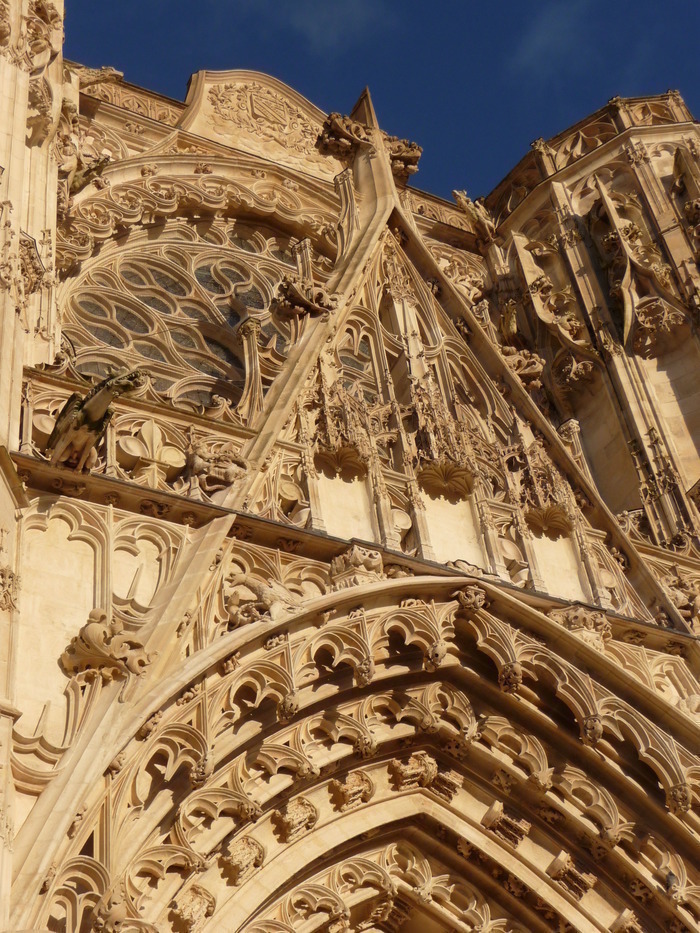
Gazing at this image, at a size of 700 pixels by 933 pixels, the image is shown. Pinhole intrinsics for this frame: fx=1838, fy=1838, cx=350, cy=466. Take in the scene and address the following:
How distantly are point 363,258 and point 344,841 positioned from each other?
633 cm

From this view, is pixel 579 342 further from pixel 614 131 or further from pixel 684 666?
pixel 684 666

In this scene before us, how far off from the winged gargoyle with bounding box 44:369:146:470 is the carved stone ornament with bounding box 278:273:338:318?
414 cm

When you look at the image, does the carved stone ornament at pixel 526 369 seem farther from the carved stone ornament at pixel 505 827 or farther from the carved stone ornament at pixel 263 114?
the carved stone ornament at pixel 263 114

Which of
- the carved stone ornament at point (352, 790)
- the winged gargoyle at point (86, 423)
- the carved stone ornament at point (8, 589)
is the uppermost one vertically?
the winged gargoyle at point (86, 423)

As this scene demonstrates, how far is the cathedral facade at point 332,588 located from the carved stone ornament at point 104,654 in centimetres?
2

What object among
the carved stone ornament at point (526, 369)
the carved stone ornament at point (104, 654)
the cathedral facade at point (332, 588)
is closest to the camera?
the carved stone ornament at point (104, 654)

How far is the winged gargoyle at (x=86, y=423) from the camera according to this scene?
1162 centimetres

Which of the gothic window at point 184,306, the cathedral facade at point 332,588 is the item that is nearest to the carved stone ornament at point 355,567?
the cathedral facade at point 332,588

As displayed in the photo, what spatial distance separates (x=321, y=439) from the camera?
46.6 ft

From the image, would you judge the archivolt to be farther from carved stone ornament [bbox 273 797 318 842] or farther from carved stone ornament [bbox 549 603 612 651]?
carved stone ornament [bbox 549 603 612 651]

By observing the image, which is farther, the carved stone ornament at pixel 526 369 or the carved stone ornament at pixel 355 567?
the carved stone ornament at pixel 526 369

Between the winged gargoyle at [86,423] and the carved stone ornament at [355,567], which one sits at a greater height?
the winged gargoyle at [86,423]

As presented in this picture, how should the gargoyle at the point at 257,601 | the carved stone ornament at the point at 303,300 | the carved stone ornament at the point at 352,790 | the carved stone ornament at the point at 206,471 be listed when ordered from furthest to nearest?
the carved stone ornament at the point at 303,300
the carved stone ornament at the point at 206,471
the carved stone ornament at the point at 352,790
the gargoyle at the point at 257,601

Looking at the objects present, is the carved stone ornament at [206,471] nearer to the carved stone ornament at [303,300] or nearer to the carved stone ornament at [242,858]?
the carved stone ornament at [242,858]
